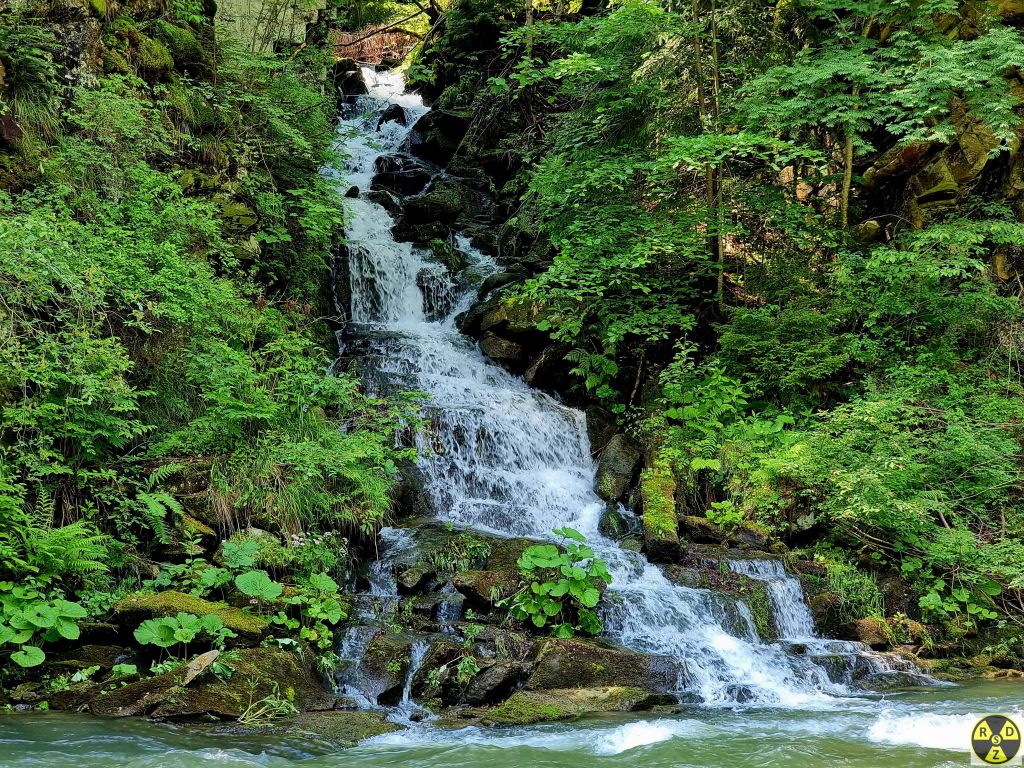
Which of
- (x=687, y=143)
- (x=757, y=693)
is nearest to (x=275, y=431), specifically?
(x=757, y=693)

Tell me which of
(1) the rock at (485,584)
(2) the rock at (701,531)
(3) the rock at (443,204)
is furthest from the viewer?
(3) the rock at (443,204)

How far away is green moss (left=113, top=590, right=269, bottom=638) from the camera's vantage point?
5418 mm

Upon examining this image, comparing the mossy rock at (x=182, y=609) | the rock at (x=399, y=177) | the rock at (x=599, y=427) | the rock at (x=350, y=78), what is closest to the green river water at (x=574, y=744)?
the mossy rock at (x=182, y=609)

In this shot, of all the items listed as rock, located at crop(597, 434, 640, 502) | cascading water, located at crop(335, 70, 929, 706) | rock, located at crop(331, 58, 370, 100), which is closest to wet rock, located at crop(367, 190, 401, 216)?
cascading water, located at crop(335, 70, 929, 706)

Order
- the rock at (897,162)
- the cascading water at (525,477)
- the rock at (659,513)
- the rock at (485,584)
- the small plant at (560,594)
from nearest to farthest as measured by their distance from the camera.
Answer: the cascading water at (525,477)
the small plant at (560,594)
the rock at (485,584)
the rock at (659,513)
the rock at (897,162)

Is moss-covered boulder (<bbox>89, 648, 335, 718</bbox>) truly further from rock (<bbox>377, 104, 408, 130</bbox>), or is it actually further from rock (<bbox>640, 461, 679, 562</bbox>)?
rock (<bbox>377, 104, 408, 130</bbox>)

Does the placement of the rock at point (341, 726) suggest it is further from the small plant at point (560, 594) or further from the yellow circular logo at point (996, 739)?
the yellow circular logo at point (996, 739)

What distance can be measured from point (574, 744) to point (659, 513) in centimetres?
422

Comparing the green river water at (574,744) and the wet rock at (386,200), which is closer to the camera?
the green river water at (574,744)

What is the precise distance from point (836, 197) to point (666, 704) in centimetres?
965

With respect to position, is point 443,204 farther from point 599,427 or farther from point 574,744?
point 574,744

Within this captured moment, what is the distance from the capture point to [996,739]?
4844 mm

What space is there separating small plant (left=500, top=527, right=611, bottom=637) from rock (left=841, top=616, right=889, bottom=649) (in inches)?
111

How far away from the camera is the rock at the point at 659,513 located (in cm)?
834
